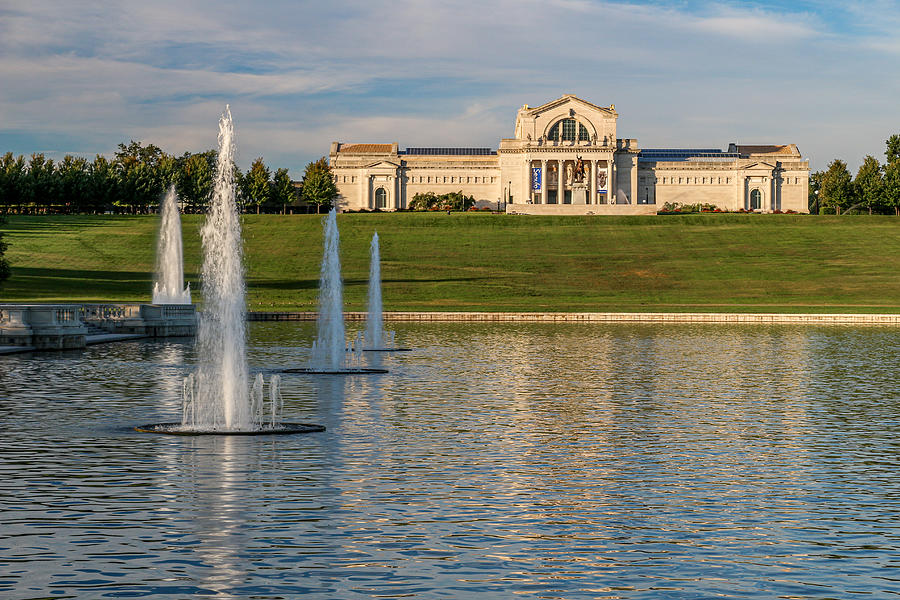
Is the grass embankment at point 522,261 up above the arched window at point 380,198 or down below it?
below

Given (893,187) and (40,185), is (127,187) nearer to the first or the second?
(40,185)

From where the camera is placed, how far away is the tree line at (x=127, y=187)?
128750mm

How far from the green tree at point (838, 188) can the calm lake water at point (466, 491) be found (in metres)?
124

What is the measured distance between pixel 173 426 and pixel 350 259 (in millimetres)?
Result: 66597

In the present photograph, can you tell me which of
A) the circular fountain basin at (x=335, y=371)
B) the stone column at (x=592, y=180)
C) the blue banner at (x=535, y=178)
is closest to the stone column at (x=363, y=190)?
the blue banner at (x=535, y=178)

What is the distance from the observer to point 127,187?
441 ft

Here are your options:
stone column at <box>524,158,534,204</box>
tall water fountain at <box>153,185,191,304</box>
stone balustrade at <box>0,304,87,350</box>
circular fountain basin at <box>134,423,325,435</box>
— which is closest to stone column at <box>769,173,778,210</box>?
stone column at <box>524,158,534,204</box>

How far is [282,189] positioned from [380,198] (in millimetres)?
22725

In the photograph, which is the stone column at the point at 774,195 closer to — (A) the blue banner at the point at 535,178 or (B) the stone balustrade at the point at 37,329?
(A) the blue banner at the point at 535,178

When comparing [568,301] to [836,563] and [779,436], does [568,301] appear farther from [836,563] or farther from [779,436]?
[836,563]

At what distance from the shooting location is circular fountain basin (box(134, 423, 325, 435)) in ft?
64.5

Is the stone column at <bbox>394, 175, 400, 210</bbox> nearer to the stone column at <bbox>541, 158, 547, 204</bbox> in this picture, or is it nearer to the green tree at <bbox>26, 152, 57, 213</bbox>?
the stone column at <bbox>541, 158, 547, 204</bbox>

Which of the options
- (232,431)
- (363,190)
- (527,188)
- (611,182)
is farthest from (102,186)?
(232,431)

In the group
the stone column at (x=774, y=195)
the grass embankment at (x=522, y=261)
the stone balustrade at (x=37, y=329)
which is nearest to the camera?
the stone balustrade at (x=37, y=329)
